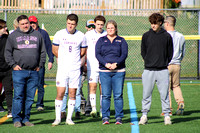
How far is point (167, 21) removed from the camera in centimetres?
902

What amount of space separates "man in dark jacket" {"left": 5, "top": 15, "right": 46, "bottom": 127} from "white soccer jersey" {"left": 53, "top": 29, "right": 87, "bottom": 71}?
0.34 meters

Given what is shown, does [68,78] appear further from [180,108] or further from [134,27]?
[134,27]

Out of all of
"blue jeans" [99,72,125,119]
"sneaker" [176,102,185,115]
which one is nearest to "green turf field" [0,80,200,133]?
"sneaker" [176,102,185,115]

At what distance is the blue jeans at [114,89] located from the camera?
26.0 feet

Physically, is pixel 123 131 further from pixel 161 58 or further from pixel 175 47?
pixel 175 47

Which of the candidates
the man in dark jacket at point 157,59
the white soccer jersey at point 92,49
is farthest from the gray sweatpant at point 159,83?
the white soccer jersey at point 92,49

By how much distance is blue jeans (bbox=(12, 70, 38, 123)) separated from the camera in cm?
769

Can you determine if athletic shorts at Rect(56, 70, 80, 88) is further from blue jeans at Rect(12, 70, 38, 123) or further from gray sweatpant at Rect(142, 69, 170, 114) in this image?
gray sweatpant at Rect(142, 69, 170, 114)

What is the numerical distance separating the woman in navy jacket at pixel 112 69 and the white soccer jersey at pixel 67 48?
45cm

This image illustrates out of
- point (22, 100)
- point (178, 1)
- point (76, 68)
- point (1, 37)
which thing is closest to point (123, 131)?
point (76, 68)

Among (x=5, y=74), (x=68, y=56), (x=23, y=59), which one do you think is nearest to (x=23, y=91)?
(x=23, y=59)

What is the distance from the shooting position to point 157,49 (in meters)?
7.84

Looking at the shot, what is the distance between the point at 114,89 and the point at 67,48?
1205 millimetres

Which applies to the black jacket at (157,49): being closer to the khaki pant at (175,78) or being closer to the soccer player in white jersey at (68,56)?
the khaki pant at (175,78)
